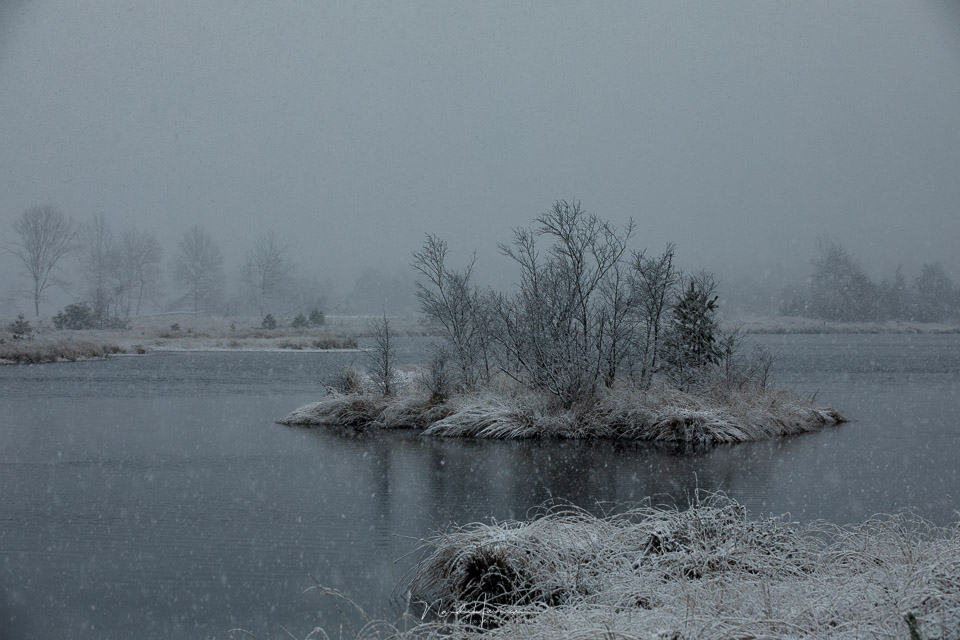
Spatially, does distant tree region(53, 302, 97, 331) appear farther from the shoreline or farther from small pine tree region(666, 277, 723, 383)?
small pine tree region(666, 277, 723, 383)

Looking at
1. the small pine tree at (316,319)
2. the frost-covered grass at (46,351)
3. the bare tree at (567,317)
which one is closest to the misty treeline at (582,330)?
the bare tree at (567,317)

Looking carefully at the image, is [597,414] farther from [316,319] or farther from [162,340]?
[316,319]

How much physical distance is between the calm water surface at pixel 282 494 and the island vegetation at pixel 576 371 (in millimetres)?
1050

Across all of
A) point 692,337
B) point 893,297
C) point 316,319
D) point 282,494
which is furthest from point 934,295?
point 282,494

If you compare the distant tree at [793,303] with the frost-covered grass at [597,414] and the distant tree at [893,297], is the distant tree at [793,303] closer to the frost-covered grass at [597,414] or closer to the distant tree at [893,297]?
the distant tree at [893,297]

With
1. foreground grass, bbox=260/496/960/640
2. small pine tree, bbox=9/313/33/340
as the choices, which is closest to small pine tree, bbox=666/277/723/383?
foreground grass, bbox=260/496/960/640

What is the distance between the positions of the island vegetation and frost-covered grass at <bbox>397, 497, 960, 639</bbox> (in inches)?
350

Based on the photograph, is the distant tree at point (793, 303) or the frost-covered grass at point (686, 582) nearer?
the frost-covered grass at point (686, 582)

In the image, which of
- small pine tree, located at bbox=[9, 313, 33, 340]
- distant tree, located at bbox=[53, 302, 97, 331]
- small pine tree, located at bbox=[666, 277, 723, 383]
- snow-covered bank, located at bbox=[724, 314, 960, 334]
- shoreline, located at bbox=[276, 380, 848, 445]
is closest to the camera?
shoreline, located at bbox=[276, 380, 848, 445]

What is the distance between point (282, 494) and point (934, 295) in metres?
87.8

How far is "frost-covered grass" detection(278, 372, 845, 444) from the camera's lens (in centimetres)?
1530

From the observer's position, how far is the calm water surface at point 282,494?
6.41m

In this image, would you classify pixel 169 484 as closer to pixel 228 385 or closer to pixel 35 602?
pixel 35 602

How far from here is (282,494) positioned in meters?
10.8
